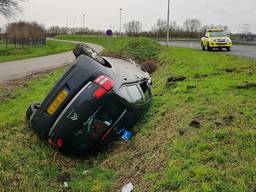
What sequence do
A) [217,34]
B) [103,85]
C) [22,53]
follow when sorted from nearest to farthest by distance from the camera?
[103,85]
[217,34]
[22,53]

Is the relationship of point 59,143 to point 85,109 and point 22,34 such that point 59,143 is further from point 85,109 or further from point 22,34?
point 22,34

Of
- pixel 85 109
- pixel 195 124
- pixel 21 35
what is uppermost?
pixel 21 35

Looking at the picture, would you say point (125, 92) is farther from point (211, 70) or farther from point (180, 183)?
point (211, 70)

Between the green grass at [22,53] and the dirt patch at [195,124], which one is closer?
the dirt patch at [195,124]

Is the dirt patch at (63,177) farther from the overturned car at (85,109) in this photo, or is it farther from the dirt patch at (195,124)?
the dirt patch at (195,124)

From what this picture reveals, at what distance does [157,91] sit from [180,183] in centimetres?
654

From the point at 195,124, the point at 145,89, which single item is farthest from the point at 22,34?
the point at 195,124

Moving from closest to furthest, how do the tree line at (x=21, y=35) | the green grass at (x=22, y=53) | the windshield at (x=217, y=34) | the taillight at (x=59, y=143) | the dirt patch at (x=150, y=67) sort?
the taillight at (x=59, y=143) → the dirt patch at (x=150, y=67) → the windshield at (x=217, y=34) → the green grass at (x=22, y=53) → the tree line at (x=21, y=35)

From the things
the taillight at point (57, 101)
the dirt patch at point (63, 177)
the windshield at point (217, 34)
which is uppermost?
the windshield at point (217, 34)

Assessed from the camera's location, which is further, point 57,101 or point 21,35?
point 21,35

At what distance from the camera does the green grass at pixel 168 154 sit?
16.7ft

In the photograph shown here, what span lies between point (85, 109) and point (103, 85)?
0.58 metres

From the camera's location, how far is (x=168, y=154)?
607 cm

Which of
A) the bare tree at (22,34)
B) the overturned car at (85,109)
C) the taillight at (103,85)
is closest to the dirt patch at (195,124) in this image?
the overturned car at (85,109)
